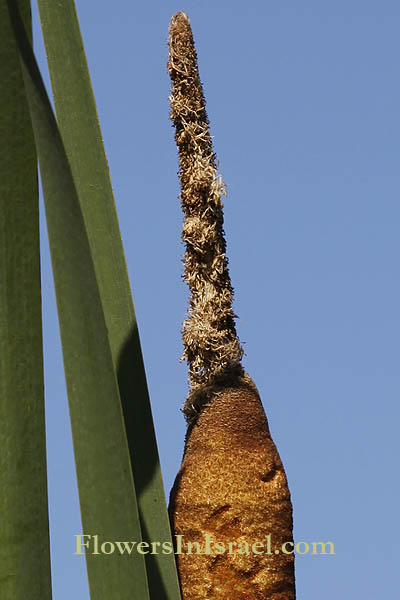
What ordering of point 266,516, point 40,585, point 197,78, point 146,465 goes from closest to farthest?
point 40,585, point 146,465, point 266,516, point 197,78

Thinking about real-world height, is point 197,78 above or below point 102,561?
above

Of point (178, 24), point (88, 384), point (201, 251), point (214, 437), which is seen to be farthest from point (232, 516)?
point (178, 24)

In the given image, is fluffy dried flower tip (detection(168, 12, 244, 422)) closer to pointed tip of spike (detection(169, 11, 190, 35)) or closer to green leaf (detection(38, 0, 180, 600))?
pointed tip of spike (detection(169, 11, 190, 35))

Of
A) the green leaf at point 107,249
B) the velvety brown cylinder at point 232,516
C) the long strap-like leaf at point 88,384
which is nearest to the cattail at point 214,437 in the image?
the velvety brown cylinder at point 232,516

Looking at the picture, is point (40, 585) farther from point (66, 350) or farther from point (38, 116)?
point (38, 116)

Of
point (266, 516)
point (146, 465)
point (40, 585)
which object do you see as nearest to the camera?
point (40, 585)

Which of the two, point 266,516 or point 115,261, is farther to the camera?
point 266,516

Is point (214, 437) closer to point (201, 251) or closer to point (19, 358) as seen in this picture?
point (201, 251)

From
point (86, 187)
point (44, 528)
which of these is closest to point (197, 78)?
point (86, 187)
